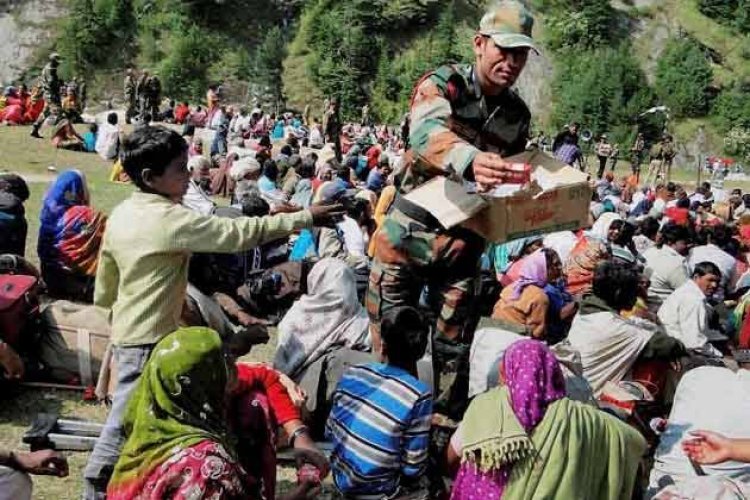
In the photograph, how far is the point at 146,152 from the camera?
9.62 ft

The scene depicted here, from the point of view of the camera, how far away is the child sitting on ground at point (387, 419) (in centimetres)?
330

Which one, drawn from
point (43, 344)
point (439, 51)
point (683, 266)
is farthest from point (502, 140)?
point (439, 51)

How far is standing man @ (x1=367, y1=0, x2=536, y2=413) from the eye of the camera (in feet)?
10.2

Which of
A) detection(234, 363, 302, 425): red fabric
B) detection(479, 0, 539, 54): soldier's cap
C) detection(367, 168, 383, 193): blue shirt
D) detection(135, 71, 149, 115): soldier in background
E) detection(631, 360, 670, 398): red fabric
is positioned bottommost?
detection(135, 71, 149, 115): soldier in background

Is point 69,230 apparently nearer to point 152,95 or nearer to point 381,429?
point 381,429

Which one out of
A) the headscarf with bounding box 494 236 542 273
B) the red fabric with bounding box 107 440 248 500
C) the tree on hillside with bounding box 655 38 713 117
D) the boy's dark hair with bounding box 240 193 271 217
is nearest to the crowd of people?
the red fabric with bounding box 107 440 248 500

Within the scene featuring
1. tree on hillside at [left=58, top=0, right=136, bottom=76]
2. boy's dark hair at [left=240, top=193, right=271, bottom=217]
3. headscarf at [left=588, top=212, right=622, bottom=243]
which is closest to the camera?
boy's dark hair at [left=240, top=193, right=271, bottom=217]

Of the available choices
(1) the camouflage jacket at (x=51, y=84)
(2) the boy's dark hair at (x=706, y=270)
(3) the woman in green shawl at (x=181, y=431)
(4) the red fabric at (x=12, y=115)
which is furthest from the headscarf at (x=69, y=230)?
(4) the red fabric at (x=12, y=115)

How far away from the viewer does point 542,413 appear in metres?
2.77

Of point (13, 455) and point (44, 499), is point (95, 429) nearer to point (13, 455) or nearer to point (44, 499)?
point (44, 499)

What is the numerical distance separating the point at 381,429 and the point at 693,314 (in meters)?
3.84

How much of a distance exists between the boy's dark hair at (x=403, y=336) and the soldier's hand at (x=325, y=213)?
0.55m

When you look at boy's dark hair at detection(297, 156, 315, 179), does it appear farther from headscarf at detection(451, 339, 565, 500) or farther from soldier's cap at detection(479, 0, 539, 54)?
headscarf at detection(451, 339, 565, 500)

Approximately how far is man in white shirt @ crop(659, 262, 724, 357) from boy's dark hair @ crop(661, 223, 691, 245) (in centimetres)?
260
